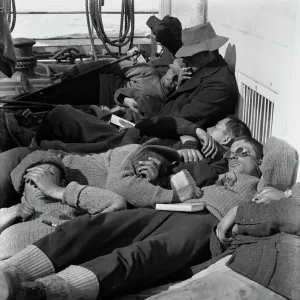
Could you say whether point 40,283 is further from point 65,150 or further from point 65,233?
point 65,150

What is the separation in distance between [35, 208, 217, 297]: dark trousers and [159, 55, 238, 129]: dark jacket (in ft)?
4.76

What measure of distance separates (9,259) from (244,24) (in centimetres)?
241

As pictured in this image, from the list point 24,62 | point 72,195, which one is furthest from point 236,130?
point 24,62

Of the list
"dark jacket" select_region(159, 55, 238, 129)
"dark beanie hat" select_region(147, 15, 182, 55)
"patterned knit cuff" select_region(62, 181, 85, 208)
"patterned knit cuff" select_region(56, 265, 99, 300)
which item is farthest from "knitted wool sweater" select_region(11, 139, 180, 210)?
"dark beanie hat" select_region(147, 15, 182, 55)

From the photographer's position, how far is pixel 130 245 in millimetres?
2104

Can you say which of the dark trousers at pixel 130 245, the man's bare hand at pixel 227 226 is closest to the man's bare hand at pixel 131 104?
Result: the dark trousers at pixel 130 245

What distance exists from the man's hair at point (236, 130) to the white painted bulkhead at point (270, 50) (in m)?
0.23

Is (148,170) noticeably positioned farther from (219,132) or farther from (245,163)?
(219,132)

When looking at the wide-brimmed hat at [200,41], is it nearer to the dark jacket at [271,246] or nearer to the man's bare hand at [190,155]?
the man's bare hand at [190,155]

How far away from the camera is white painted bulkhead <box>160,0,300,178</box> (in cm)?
260

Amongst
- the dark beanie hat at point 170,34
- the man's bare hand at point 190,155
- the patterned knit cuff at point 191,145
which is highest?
the dark beanie hat at point 170,34

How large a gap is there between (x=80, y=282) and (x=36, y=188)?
723 mm

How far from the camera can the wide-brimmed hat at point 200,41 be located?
3957mm

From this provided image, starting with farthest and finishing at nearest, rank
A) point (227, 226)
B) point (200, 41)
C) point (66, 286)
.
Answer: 1. point (200, 41)
2. point (227, 226)
3. point (66, 286)
